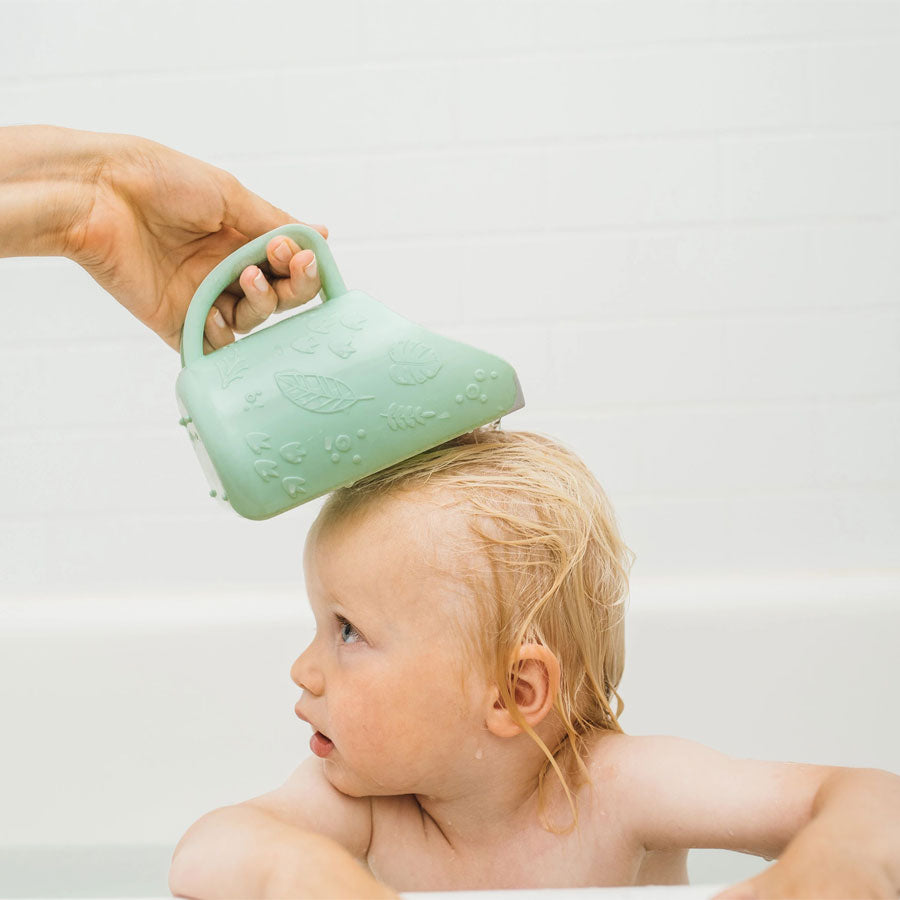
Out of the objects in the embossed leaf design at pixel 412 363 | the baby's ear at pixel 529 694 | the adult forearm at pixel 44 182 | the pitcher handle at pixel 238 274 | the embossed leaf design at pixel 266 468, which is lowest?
the baby's ear at pixel 529 694

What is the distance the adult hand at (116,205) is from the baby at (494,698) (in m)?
0.25

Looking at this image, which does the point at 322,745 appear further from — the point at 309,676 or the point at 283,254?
the point at 283,254

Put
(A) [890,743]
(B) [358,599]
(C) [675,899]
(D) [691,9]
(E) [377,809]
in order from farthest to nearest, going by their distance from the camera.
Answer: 1. (D) [691,9]
2. (A) [890,743]
3. (E) [377,809]
4. (B) [358,599]
5. (C) [675,899]

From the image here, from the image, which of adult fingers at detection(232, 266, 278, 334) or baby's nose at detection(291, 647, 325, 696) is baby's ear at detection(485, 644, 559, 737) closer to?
baby's nose at detection(291, 647, 325, 696)

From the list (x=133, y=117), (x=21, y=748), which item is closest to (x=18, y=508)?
(x=21, y=748)

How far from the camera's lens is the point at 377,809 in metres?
0.98

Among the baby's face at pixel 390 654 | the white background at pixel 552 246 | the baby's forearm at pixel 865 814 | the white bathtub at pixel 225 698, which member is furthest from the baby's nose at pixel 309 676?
the white background at pixel 552 246

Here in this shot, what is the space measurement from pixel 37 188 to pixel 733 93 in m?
1.01

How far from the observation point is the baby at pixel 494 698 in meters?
0.87

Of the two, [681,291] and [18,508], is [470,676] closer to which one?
[681,291]

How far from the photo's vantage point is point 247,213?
105 cm

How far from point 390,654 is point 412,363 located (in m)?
0.23

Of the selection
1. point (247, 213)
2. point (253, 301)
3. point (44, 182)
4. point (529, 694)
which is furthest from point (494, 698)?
point (44, 182)

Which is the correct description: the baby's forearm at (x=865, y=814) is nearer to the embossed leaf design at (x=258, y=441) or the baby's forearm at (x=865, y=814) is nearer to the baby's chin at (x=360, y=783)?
the baby's chin at (x=360, y=783)
